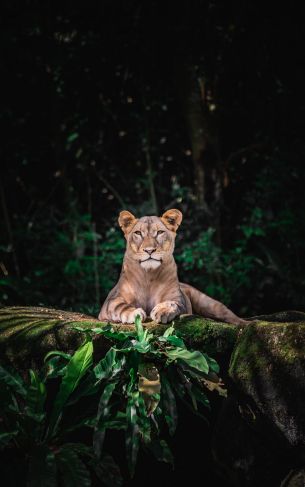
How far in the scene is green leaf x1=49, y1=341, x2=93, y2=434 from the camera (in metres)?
3.23

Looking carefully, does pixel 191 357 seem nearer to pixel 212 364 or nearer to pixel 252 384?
pixel 212 364

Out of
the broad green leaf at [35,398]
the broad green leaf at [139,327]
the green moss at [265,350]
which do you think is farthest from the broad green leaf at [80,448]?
the green moss at [265,350]

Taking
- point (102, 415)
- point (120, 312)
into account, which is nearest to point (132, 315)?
point (120, 312)

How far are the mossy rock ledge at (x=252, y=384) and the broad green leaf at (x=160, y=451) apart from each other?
1.08ft

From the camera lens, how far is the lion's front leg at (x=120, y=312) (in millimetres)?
3621

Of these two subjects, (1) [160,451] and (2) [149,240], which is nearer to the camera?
(1) [160,451]

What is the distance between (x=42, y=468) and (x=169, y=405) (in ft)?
2.46

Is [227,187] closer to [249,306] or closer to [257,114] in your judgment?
[257,114]

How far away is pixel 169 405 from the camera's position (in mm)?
3146

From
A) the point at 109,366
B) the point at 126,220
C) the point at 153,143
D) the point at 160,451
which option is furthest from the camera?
the point at 153,143

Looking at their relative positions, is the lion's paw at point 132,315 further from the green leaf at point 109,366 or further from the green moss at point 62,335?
the green leaf at point 109,366

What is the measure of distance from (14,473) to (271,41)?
22.1ft

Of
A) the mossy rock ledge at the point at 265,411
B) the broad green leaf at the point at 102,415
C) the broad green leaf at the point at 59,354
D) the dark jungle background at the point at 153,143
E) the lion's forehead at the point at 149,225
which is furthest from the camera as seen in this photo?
the dark jungle background at the point at 153,143

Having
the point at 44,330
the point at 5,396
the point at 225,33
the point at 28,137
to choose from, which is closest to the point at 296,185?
the point at 225,33
